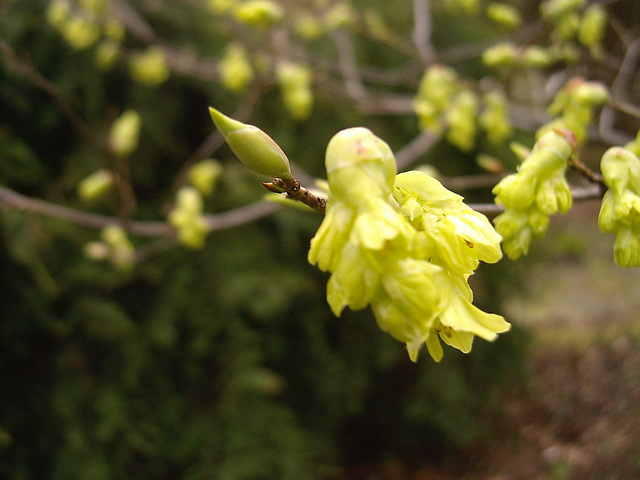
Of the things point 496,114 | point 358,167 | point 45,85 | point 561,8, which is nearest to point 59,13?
point 45,85

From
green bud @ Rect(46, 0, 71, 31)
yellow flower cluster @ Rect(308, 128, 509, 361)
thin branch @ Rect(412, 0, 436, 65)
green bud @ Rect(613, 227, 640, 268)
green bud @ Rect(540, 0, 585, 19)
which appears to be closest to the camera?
yellow flower cluster @ Rect(308, 128, 509, 361)

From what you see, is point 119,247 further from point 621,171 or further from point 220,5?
point 621,171

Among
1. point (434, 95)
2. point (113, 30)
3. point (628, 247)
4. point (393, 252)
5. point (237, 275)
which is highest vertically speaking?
point (113, 30)

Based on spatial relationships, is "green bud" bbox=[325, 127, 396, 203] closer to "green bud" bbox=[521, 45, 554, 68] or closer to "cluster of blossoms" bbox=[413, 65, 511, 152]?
"cluster of blossoms" bbox=[413, 65, 511, 152]

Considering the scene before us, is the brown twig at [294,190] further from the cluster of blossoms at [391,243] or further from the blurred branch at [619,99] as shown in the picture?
the blurred branch at [619,99]

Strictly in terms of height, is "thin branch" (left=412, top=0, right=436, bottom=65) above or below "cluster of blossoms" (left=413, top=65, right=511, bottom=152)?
above

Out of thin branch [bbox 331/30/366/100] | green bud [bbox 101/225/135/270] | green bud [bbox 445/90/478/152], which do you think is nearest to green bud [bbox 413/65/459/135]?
green bud [bbox 445/90/478/152]

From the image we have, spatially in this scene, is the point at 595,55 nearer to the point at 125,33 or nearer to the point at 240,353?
the point at 240,353
